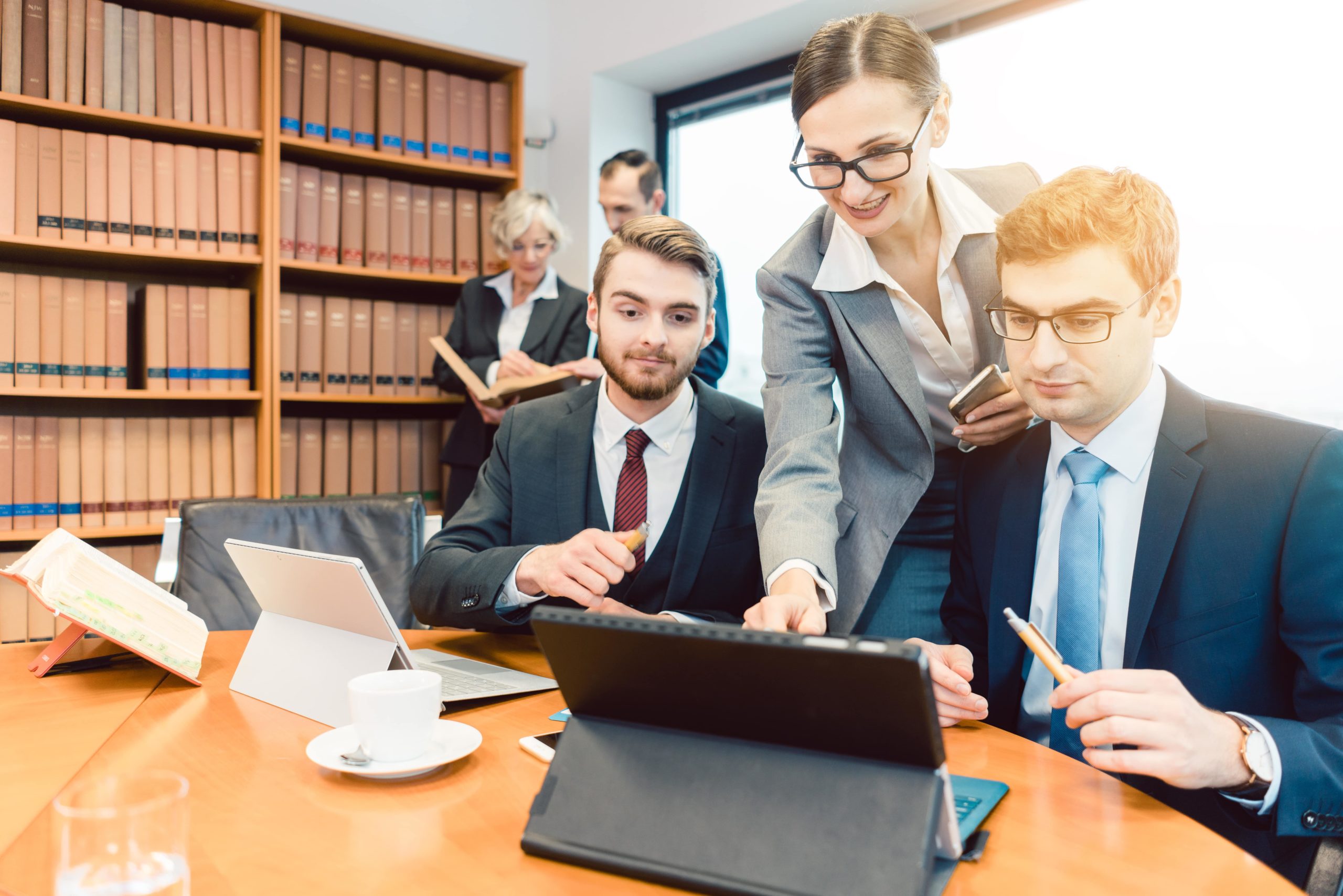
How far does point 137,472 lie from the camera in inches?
122

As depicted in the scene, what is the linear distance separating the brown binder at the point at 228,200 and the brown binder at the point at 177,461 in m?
0.58

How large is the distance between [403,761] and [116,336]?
8.90ft

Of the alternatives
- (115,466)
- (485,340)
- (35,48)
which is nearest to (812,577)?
(485,340)

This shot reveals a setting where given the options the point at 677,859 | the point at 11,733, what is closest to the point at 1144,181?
the point at 677,859

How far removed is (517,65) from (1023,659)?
3.05m

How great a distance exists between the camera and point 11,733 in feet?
3.44

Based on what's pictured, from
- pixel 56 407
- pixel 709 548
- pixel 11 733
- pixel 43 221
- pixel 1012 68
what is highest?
pixel 1012 68

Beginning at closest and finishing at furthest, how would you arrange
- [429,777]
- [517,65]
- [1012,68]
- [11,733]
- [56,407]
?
[429,777] → [11,733] → [1012,68] → [56,407] → [517,65]

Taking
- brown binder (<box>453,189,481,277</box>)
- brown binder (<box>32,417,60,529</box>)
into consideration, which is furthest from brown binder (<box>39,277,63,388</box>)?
brown binder (<box>453,189,481,277</box>)

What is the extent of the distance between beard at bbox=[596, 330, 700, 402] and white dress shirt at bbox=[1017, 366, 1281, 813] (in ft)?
2.34

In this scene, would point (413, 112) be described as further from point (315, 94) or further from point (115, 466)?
point (115, 466)

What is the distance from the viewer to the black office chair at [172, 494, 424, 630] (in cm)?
194

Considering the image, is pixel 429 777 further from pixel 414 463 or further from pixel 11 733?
pixel 414 463

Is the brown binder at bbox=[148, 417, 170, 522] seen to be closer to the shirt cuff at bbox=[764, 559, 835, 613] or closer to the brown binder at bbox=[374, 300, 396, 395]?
the brown binder at bbox=[374, 300, 396, 395]
